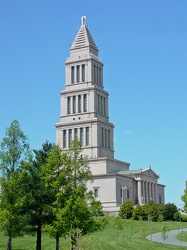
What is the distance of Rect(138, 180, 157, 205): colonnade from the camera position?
3787 inches

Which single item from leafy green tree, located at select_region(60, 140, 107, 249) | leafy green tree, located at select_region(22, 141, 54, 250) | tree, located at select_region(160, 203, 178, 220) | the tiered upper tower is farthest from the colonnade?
leafy green tree, located at select_region(22, 141, 54, 250)

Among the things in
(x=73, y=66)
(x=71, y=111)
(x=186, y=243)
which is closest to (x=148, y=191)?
(x=71, y=111)

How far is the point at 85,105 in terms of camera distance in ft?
323

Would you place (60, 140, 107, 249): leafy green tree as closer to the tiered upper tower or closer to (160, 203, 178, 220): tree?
(160, 203, 178, 220): tree

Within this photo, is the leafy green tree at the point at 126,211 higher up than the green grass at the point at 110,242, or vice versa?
the leafy green tree at the point at 126,211

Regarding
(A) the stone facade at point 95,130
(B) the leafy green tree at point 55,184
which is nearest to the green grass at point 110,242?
(B) the leafy green tree at point 55,184

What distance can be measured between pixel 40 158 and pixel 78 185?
16.9ft

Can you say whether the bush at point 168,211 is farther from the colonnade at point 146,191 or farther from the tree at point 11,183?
the tree at point 11,183

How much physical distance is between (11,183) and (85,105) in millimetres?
63716

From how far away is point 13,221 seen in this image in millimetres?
35406

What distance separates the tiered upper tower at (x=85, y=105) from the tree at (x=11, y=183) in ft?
185

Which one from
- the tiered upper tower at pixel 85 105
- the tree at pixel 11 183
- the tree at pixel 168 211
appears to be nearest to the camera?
the tree at pixel 11 183

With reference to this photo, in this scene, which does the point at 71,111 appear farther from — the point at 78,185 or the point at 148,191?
the point at 78,185

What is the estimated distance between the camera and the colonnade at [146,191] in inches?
3787
